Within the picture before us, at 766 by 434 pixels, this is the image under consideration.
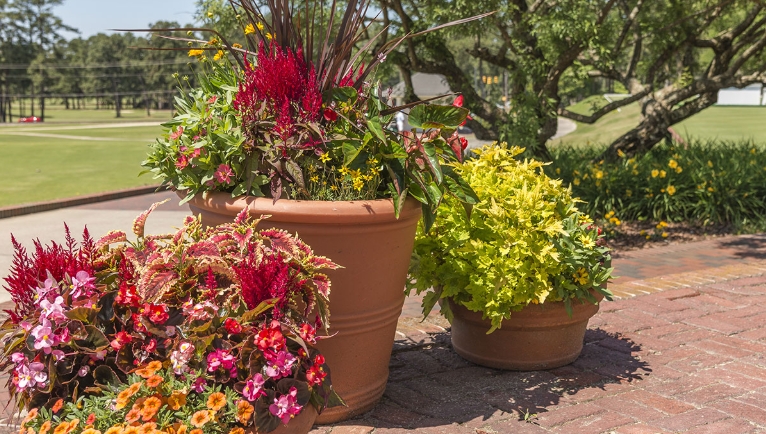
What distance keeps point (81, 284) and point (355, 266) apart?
107cm

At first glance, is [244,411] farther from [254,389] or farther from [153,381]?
[153,381]

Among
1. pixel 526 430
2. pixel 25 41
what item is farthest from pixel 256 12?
pixel 25 41

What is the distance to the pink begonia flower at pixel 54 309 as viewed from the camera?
233 cm

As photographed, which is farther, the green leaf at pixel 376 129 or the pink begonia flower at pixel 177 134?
the pink begonia flower at pixel 177 134

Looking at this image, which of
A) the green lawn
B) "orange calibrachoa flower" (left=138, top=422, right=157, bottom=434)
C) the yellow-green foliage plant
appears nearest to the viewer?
"orange calibrachoa flower" (left=138, top=422, right=157, bottom=434)

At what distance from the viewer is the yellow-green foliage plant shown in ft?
11.5

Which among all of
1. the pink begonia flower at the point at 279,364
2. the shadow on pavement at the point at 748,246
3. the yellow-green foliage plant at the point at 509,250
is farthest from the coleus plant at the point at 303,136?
the shadow on pavement at the point at 748,246

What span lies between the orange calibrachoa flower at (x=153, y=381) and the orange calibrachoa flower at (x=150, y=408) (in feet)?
0.15

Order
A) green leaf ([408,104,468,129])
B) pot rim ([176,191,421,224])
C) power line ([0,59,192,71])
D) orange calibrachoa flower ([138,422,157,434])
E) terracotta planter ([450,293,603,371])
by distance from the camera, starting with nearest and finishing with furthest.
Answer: orange calibrachoa flower ([138,422,157,434]) < pot rim ([176,191,421,224]) < green leaf ([408,104,468,129]) < terracotta planter ([450,293,603,371]) < power line ([0,59,192,71])

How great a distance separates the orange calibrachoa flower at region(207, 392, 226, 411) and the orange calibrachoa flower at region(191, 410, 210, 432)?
4 centimetres

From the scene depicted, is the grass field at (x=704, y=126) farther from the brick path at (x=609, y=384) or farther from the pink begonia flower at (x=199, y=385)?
the pink begonia flower at (x=199, y=385)

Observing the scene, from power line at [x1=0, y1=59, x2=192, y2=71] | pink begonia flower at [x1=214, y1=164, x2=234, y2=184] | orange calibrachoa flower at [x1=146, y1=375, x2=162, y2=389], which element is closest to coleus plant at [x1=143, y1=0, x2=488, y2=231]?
pink begonia flower at [x1=214, y1=164, x2=234, y2=184]

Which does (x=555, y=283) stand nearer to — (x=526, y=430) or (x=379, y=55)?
(x=526, y=430)

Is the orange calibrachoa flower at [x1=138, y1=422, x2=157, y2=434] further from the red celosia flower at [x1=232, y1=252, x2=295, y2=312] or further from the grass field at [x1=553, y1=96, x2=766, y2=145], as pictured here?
the grass field at [x1=553, y1=96, x2=766, y2=145]
